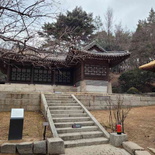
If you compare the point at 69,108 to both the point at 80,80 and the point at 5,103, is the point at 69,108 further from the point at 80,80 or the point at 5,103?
the point at 80,80

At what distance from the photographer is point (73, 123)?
20.5 feet

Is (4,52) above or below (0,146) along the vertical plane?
above

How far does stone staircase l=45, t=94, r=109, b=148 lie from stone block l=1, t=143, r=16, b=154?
1610mm

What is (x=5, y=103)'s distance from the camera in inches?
344

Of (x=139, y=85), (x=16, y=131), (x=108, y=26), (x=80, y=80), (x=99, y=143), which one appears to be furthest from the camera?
(x=108, y=26)

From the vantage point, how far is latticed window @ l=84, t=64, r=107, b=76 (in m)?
15.4

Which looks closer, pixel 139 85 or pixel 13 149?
pixel 13 149

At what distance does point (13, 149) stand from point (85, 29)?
76.4 ft

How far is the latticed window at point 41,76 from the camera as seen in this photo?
17.0 meters

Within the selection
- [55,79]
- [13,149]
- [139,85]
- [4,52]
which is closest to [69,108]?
[13,149]

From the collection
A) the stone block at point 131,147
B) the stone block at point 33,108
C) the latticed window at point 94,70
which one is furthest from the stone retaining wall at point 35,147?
the latticed window at point 94,70

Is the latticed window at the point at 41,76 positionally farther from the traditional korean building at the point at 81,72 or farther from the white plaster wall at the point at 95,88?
the white plaster wall at the point at 95,88

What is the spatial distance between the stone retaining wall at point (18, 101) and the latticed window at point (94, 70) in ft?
24.2

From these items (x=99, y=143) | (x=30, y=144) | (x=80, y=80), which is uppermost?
(x=80, y=80)
